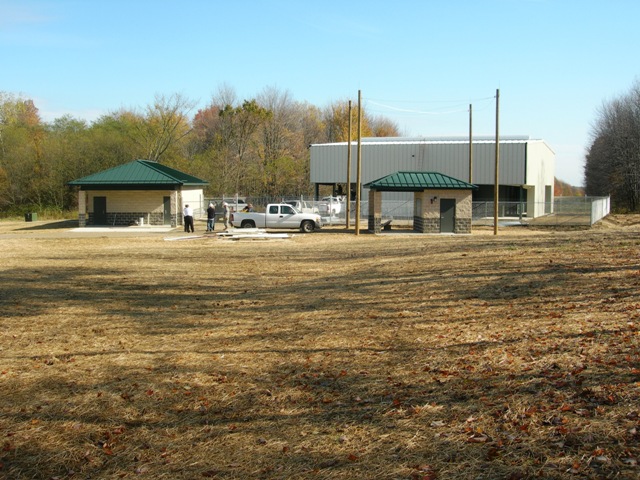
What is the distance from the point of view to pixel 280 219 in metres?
37.4

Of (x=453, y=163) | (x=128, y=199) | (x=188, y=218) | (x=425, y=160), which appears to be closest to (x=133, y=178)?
(x=128, y=199)

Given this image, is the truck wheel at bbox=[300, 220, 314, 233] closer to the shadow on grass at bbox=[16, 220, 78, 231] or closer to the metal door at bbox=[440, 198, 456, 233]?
the metal door at bbox=[440, 198, 456, 233]

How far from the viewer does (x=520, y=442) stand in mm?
5457

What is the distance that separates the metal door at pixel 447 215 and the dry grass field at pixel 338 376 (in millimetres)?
20284

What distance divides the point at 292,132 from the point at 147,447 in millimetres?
80619

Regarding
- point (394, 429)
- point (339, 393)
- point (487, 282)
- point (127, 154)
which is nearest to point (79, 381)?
point (339, 393)

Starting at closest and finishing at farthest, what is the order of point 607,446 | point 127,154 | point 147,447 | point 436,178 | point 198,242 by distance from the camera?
point 607,446
point 147,447
point 198,242
point 436,178
point 127,154

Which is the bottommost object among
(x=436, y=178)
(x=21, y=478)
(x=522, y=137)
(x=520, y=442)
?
(x=21, y=478)

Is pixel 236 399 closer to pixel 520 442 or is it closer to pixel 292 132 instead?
pixel 520 442

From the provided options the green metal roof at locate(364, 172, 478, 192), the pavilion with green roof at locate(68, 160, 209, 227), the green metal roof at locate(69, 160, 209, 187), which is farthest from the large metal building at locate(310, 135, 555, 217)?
the green metal roof at locate(364, 172, 478, 192)

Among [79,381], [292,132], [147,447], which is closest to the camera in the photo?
[147,447]

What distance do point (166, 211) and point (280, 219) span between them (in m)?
9.88

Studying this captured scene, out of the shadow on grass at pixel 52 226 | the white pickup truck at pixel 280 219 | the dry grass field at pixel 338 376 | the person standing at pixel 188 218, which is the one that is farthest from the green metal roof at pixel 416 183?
the shadow on grass at pixel 52 226

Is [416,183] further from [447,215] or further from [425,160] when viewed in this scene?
[425,160]
